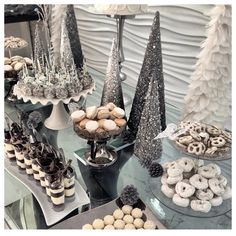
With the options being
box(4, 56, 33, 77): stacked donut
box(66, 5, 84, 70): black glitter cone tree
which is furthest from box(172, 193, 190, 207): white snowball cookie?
box(4, 56, 33, 77): stacked donut

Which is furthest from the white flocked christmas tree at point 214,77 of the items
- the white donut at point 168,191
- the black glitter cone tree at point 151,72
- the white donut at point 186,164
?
the white donut at point 168,191

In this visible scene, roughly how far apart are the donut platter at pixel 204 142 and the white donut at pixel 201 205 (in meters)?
0.11

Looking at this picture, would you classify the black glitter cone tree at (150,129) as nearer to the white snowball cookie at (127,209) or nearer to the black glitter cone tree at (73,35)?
the white snowball cookie at (127,209)

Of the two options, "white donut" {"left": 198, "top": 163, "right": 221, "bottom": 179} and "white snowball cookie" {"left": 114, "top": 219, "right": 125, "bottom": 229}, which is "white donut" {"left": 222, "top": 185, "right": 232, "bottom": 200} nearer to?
"white donut" {"left": 198, "top": 163, "right": 221, "bottom": 179}

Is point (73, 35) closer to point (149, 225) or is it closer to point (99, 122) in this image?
point (99, 122)

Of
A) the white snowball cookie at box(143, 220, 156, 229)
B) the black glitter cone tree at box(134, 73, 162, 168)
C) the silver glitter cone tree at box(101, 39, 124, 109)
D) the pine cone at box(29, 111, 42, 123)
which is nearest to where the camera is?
the white snowball cookie at box(143, 220, 156, 229)

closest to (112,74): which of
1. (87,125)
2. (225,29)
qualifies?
(87,125)

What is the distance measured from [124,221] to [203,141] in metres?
0.29

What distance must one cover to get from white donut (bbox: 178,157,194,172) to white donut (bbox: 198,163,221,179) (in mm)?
26

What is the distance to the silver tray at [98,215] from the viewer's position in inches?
30.8

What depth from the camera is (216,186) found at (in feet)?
2.68

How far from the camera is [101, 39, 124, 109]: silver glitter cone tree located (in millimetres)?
1055

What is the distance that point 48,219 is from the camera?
0.82 m
